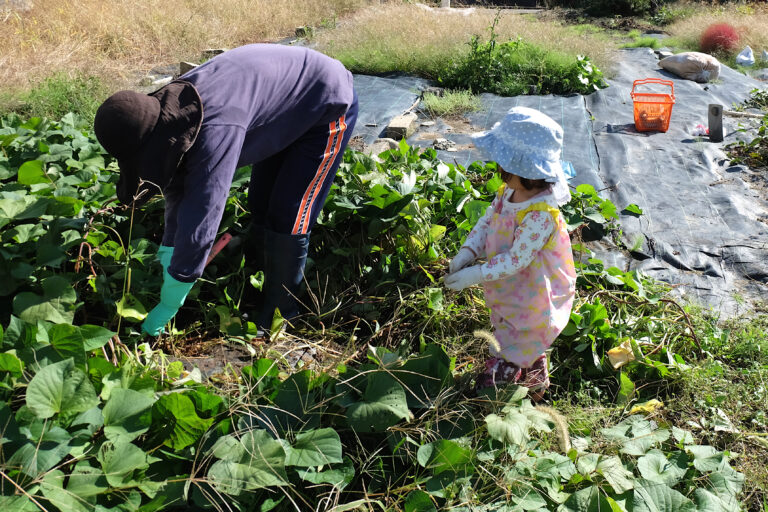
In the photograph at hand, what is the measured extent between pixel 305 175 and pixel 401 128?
2988 mm

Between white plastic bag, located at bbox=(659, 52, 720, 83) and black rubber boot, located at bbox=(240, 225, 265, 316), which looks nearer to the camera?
black rubber boot, located at bbox=(240, 225, 265, 316)

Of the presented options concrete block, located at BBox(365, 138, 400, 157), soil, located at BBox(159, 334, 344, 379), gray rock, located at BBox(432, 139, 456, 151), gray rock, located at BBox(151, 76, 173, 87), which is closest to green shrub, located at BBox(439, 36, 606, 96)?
gray rock, located at BBox(432, 139, 456, 151)

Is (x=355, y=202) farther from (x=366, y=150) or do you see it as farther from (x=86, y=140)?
(x=366, y=150)

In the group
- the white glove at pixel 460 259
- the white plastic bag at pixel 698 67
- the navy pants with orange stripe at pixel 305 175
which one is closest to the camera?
the white glove at pixel 460 259

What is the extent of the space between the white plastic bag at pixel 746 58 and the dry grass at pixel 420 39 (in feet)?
7.17

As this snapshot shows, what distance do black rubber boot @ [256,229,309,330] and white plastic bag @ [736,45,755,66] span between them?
937 cm

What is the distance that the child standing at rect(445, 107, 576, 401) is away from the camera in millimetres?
1935

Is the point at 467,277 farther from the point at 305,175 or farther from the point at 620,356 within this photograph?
the point at 620,356

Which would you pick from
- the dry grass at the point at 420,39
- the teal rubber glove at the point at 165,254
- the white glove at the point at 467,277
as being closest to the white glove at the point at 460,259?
the white glove at the point at 467,277

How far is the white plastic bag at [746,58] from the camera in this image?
31.0 ft

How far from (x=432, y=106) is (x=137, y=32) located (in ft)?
16.6

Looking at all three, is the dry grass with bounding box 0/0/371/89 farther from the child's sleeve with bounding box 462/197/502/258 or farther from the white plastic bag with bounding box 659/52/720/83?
the white plastic bag with bounding box 659/52/720/83

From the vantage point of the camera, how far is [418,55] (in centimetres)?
753

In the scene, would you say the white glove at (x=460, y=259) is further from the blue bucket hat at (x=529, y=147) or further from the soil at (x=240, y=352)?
Result: the soil at (x=240, y=352)
